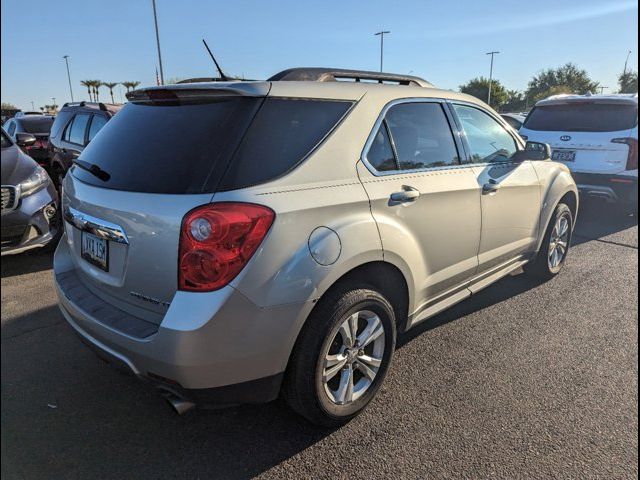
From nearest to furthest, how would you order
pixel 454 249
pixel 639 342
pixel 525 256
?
pixel 454 249, pixel 639 342, pixel 525 256

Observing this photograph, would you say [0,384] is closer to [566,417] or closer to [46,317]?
[46,317]

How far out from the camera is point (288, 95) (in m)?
2.26

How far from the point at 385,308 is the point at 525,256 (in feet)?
6.85

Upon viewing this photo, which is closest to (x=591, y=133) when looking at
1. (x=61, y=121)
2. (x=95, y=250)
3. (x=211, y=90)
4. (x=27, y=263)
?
(x=211, y=90)

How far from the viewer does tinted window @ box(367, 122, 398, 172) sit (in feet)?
8.33

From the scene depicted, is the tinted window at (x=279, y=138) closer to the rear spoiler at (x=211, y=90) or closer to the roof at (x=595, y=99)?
the rear spoiler at (x=211, y=90)

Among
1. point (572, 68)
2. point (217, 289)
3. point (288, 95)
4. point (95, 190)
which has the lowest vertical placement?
point (217, 289)

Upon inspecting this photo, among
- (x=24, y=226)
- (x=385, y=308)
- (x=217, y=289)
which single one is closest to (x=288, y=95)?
(x=217, y=289)

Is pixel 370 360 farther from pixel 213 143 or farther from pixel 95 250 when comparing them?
pixel 95 250

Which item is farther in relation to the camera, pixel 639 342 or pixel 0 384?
pixel 639 342

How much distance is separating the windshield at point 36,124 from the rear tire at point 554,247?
38.9ft

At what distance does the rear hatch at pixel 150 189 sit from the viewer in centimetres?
198

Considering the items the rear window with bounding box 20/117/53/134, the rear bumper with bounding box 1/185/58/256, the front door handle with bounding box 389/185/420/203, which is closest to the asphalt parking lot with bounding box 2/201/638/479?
the rear bumper with bounding box 1/185/58/256

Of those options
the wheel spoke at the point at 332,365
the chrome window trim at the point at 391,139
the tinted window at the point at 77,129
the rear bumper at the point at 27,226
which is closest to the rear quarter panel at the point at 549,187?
the chrome window trim at the point at 391,139
